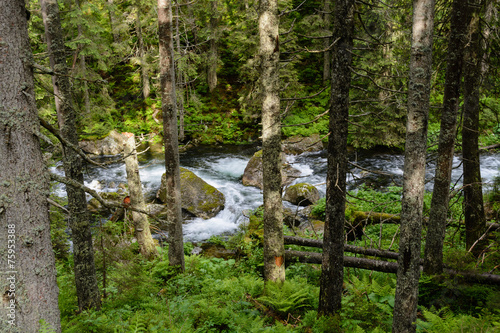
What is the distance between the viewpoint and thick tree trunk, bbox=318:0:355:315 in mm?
4539

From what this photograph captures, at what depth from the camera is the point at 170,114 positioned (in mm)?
7258

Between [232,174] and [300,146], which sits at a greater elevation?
[300,146]

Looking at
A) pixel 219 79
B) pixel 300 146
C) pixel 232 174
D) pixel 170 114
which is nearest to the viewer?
pixel 170 114

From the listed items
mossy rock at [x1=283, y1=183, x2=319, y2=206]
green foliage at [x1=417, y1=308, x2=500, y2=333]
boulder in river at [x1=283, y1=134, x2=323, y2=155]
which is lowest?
mossy rock at [x1=283, y1=183, x2=319, y2=206]

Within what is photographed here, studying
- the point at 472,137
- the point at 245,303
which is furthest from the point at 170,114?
the point at 472,137

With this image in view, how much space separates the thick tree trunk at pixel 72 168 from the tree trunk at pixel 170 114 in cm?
178

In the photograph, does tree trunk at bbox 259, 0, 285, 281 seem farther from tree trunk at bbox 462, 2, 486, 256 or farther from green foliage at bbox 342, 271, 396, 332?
tree trunk at bbox 462, 2, 486, 256

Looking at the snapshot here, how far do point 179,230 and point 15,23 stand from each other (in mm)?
5861

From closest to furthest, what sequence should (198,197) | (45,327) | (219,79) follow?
(45,327) < (198,197) < (219,79)

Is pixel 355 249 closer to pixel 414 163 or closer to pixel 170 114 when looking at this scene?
pixel 414 163

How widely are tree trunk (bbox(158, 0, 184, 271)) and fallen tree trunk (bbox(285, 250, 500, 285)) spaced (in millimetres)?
2924

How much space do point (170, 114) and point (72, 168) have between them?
2685 millimetres

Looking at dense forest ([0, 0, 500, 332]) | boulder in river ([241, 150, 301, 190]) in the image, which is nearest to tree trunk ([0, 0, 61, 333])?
dense forest ([0, 0, 500, 332])

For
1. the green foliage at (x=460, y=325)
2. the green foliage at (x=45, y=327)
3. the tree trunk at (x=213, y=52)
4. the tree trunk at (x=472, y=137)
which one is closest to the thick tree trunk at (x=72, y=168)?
the green foliage at (x=45, y=327)
